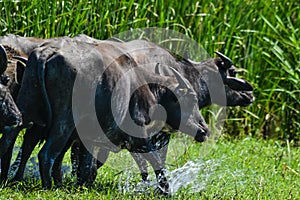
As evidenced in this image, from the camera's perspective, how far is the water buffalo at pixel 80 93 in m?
7.60

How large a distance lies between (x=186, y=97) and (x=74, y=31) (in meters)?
3.24

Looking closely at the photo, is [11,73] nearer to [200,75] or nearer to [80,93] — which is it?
[80,93]

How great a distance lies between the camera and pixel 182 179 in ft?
28.9

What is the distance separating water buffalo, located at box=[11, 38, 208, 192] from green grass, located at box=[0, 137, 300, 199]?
0.35m

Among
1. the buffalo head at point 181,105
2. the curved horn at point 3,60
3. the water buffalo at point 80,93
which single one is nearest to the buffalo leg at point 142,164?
the water buffalo at point 80,93

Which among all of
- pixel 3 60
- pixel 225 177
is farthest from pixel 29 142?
pixel 225 177

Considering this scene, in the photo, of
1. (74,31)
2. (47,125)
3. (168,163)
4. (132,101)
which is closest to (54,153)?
(47,125)

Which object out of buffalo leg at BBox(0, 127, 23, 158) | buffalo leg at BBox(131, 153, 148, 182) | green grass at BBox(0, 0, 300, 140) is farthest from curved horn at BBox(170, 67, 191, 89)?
green grass at BBox(0, 0, 300, 140)

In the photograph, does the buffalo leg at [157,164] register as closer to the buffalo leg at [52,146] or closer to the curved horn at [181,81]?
the curved horn at [181,81]

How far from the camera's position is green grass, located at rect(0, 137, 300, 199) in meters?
7.63

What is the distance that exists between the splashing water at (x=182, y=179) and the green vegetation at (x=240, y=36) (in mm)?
195

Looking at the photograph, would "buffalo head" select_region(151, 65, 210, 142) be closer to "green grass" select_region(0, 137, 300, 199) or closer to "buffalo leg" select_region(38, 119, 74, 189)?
"green grass" select_region(0, 137, 300, 199)

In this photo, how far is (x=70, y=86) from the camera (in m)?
7.58

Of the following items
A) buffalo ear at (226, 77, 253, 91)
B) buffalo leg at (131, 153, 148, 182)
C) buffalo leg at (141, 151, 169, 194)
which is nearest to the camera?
buffalo leg at (141, 151, 169, 194)
